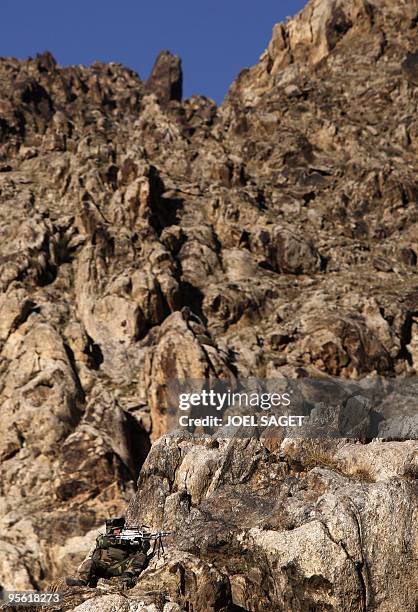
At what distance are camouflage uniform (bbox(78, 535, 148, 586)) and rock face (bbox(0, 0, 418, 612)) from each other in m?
0.60

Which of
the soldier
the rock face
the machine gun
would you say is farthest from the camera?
the machine gun

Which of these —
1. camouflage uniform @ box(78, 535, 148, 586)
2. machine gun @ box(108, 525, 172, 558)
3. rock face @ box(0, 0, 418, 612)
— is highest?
rock face @ box(0, 0, 418, 612)

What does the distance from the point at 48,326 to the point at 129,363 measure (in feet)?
19.6

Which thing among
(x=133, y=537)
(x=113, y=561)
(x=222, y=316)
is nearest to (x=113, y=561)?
(x=113, y=561)

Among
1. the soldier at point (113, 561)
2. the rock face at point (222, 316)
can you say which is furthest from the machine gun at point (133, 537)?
the rock face at point (222, 316)

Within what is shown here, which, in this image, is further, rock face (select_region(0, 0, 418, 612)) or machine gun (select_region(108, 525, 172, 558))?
machine gun (select_region(108, 525, 172, 558))

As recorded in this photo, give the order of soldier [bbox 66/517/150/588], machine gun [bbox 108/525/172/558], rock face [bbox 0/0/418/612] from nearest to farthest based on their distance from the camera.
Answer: soldier [bbox 66/517/150/588]
rock face [bbox 0/0/418/612]
machine gun [bbox 108/525/172/558]

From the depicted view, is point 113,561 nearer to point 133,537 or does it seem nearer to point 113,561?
point 113,561

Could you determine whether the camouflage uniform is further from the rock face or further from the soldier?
the rock face

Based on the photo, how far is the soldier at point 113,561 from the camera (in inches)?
736

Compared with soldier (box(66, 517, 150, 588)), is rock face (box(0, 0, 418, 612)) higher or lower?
higher

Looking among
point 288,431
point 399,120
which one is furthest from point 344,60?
point 288,431

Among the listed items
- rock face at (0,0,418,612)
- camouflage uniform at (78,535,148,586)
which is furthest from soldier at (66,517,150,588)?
rock face at (0,0,418,612)

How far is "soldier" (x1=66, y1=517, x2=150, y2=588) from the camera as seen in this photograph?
18.7m
